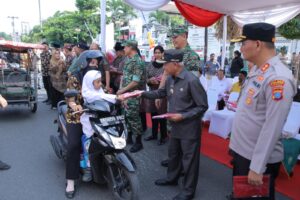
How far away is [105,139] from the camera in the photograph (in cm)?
309

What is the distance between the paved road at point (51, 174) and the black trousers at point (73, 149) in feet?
0.97

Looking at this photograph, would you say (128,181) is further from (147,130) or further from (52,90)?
(52,90)

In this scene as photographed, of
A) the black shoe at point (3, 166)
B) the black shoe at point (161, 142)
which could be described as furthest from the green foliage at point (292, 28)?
the black shoe at point (3, 166)

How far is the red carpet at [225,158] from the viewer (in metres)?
3.84

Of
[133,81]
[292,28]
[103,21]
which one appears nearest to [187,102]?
[133,81]

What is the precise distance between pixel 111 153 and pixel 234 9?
17.7ft

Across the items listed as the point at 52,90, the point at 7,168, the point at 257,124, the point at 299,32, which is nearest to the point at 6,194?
the point at 7,168

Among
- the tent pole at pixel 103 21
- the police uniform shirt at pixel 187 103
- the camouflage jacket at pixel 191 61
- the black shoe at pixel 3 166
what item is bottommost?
the black shoe at pixel 3 166

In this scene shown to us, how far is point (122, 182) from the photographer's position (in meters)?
3.33

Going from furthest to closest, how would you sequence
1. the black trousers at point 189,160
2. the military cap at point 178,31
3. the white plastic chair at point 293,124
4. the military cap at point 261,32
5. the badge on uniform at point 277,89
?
the white plastic chair at point 293,124
the military cap at point 178,31
the black trousers at point 189,160
the military cap at point 261,32
the badge on uniform at point 277,89

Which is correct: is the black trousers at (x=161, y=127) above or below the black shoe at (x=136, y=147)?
above

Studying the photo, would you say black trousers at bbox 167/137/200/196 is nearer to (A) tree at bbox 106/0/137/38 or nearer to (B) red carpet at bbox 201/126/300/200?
(B) red carpet at bbox 201/126/300/200

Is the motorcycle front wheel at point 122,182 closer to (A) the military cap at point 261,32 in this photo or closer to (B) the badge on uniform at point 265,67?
(B) the badge on uniform at point 265,67

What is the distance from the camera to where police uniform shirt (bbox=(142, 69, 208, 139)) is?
327 centimetres
